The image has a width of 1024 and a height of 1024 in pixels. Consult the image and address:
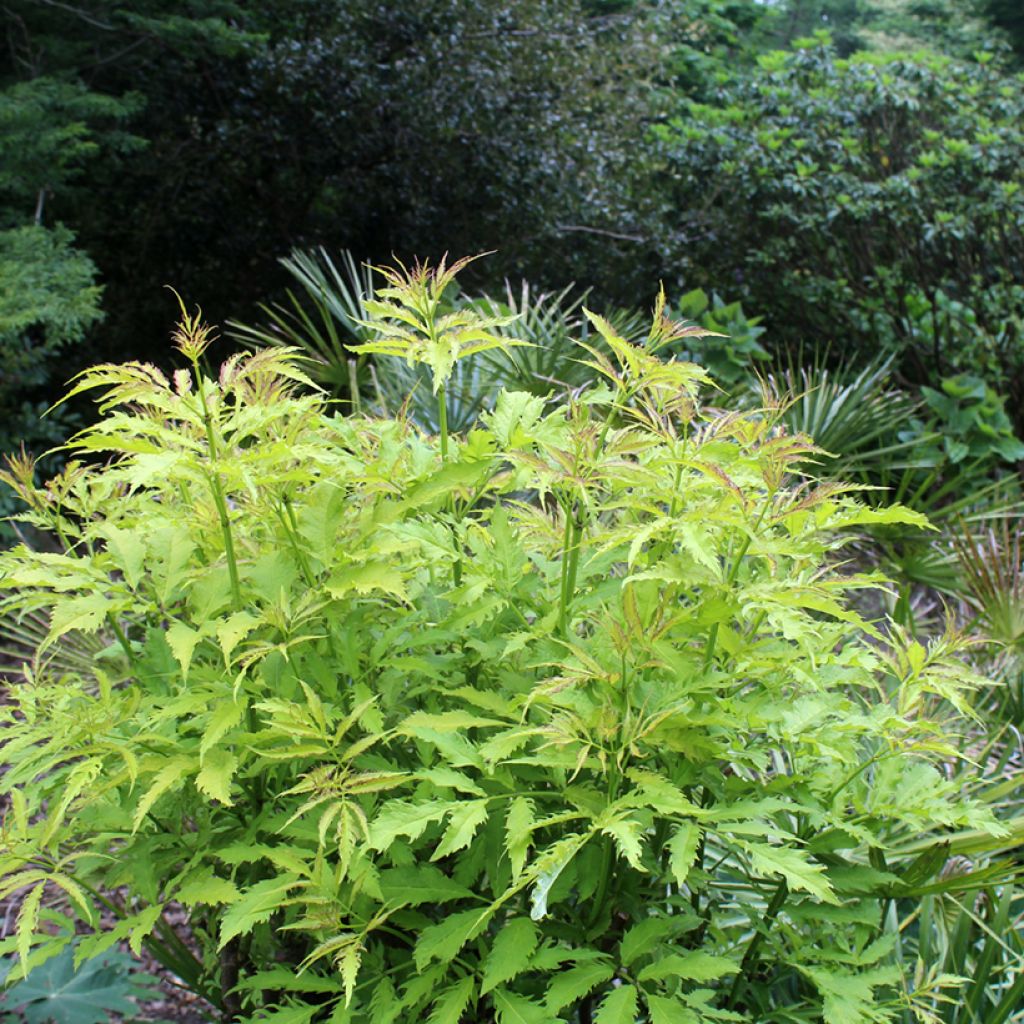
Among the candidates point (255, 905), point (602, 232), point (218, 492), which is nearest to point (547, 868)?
point (255, 905)

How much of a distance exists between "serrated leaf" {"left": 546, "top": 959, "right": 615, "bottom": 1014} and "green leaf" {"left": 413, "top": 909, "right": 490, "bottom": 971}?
0.44 ft

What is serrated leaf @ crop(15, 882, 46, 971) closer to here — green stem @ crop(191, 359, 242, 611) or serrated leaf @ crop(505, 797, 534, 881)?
green stem @ crop(191, 359, 242, 611)

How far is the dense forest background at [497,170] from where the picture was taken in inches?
285

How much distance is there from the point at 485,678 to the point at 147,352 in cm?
854

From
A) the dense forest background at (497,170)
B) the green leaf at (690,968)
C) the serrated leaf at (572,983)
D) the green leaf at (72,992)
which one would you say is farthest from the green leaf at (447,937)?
the dense forest background at (497,170)

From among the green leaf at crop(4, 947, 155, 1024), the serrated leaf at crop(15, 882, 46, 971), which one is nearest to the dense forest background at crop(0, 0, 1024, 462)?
the green leaf at crop(4, 947, 155, 1024)

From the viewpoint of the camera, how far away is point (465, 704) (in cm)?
176

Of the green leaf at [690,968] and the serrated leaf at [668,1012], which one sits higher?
the green leaf at [690,968]

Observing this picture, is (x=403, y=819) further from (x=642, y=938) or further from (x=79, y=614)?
(x=79, y=614)

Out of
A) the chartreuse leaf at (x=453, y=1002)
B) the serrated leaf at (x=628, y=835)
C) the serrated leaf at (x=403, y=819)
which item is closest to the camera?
the serrated leaf at (x=628, y=835)

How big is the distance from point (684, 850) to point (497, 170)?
807 cm

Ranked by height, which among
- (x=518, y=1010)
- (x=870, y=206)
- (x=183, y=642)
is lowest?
(x=518, y=1010)

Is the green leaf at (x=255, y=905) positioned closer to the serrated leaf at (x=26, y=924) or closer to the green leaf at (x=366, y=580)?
the serrated leaf at (x=26, y=924)

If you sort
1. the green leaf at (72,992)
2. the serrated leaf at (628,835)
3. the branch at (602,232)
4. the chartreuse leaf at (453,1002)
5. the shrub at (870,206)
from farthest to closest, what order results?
1. the branch at (602,232)
2. the shrub at (870,206)
3. the green leaf at (72,992)
4. the chartreuse leaf at (453,1002)
5. the serrated leaf at (628,835)
